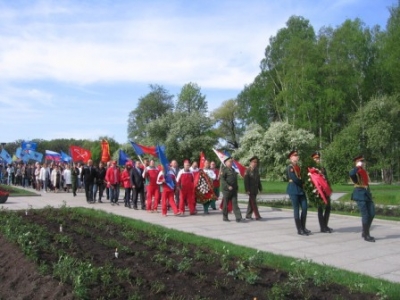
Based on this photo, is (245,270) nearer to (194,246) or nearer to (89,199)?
(194,246)

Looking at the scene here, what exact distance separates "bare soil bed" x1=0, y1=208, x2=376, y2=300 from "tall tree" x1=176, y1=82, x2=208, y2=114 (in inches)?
2928

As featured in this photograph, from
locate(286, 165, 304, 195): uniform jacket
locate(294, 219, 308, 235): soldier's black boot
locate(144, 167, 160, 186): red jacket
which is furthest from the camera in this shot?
locate(144, 167, 160, 186): red jacket

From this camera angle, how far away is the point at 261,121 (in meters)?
67.2

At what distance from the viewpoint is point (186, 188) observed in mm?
15367

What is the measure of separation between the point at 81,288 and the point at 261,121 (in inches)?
2482

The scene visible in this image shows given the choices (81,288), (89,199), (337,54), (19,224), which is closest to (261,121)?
(337,54)

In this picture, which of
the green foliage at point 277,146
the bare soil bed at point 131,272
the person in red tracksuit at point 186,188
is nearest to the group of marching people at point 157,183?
the person in red tracksuit at point 186,188

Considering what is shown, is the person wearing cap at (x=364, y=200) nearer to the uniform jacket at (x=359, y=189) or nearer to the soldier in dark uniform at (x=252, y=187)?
the uniform jacket at (x=359, y=189)

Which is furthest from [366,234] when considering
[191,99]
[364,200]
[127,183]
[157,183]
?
[191,99]

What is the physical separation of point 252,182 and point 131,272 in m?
8.58

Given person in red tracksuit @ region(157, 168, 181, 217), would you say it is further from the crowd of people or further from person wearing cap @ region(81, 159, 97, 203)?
person wearing cap @ region(81, 159, 97, 203)

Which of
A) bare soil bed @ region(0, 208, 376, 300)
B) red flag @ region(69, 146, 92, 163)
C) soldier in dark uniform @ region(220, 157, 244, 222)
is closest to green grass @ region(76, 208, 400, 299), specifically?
bare soil bed @ region(0, 208, 376, 300)

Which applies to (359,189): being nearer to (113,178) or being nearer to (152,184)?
(152,184)

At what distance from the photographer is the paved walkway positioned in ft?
26.6
